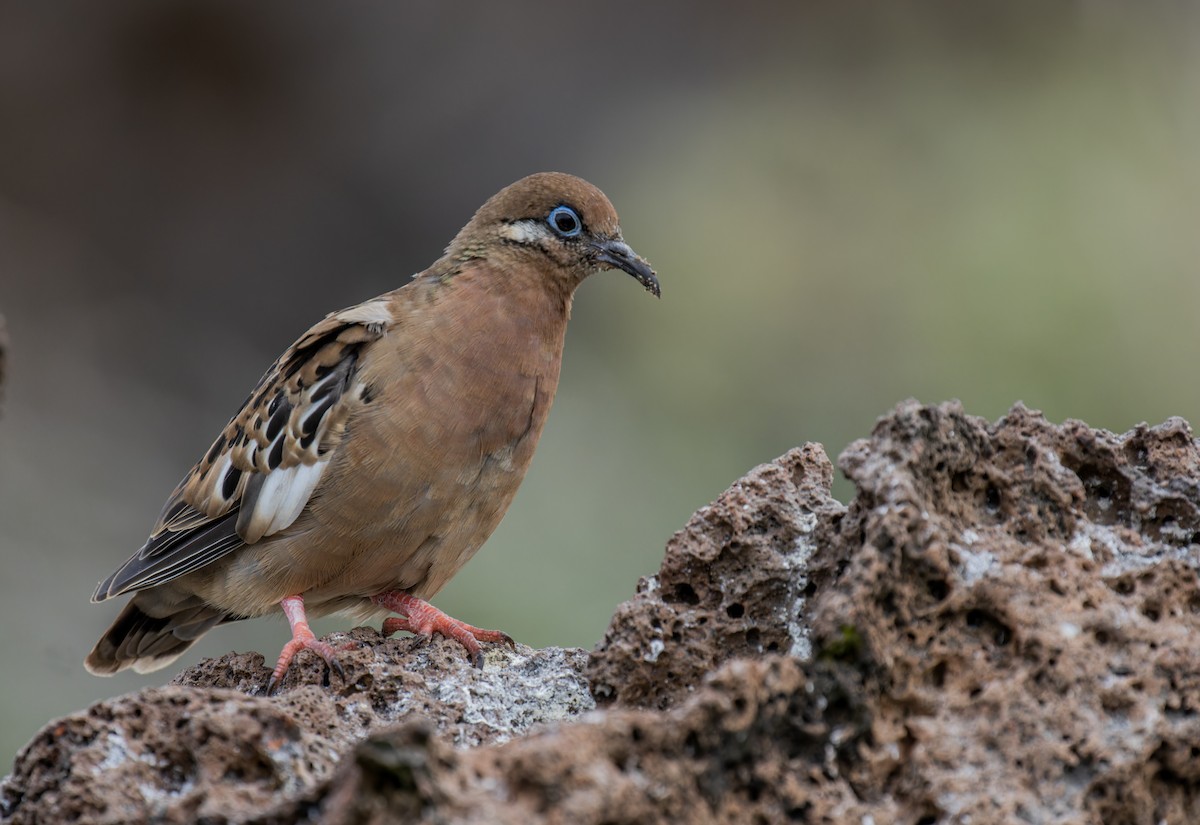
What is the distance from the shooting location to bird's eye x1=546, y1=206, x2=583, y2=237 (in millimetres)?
5551

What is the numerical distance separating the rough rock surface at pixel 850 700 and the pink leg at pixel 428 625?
75cm

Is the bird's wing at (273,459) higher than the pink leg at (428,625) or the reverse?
higher

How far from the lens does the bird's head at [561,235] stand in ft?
18.1

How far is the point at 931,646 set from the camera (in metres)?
2.84

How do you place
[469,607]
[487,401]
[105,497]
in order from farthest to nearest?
[105,497]
[469,607]
[487,401]

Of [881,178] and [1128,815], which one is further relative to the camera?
[881,178]

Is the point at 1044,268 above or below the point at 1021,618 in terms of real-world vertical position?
above

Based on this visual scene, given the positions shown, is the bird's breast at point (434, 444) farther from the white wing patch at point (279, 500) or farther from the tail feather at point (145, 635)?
the tail feather at point (145, 635)

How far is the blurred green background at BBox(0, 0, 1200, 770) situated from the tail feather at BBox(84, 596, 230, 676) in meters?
2.79

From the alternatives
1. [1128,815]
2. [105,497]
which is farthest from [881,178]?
[1128,815]

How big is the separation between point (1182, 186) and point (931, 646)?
28.7 feet

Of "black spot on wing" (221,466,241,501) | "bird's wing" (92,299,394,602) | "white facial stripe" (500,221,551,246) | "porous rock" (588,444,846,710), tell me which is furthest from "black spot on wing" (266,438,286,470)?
"porous rock" (588,444,846,710)

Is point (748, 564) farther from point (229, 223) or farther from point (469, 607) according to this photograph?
point (229, 223)

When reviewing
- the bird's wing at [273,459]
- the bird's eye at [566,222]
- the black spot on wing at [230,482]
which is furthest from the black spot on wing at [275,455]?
the bird's eye at [566,222]
